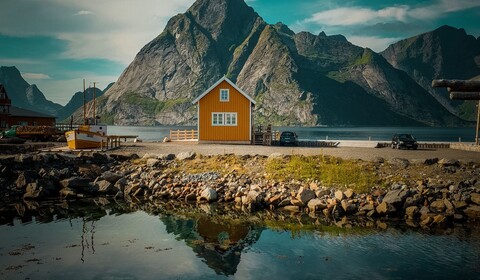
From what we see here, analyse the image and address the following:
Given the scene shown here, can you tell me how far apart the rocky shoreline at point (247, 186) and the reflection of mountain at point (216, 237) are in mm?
3067

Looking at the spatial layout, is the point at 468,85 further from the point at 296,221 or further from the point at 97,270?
the point at 97,270

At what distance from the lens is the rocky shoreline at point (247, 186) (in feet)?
58.0

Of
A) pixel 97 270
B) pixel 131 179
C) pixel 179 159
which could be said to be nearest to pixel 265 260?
pixel 97 270

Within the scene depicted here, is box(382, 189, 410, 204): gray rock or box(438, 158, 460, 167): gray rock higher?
box(438, 158, 460, 167): gray rock

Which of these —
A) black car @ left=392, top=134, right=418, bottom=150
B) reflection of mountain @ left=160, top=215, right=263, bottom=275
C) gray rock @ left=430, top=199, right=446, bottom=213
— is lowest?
reflection of mountain @ left=160, top=215, right=263, bottom=275

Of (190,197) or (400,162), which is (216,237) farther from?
(400,162)

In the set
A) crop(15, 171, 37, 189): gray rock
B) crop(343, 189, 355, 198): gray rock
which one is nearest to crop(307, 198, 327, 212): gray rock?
crop(343, 189, 355, 198): gray rock

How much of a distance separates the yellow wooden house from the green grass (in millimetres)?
17638

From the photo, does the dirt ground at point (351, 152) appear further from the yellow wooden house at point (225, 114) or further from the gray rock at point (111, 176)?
the yellow wooden house at point (225, 114)

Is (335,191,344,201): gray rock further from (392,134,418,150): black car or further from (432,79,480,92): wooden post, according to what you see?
(392,134,418,150): black car

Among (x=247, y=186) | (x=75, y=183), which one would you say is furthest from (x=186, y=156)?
(x=75, y=183)

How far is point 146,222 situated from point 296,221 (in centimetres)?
727

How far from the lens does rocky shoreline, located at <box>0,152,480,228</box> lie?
1767 cm

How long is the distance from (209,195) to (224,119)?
→ 22.8m
